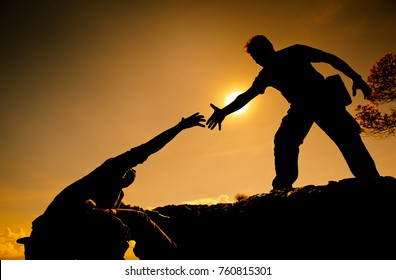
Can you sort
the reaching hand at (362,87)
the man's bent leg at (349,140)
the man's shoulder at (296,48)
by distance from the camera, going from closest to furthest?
1. the man's bent leg at (349,140)
2. the reaching hand at (362,87)
3. the man's shoulder at (296,48)

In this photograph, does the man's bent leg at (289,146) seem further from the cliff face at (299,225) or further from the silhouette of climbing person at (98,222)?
the silhouette of climbing person at (98,222)

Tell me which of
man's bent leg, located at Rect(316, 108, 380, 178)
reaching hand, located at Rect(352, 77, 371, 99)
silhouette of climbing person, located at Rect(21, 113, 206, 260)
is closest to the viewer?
silhouette of climbing person, located at Rect(21, 113, 206, 260)

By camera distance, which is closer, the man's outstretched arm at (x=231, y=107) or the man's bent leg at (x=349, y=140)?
the man's bent leg at (x=349, y=140)

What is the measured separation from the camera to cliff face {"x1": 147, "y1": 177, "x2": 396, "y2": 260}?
107 inches

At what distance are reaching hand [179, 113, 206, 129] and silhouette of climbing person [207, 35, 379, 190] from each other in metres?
0.35

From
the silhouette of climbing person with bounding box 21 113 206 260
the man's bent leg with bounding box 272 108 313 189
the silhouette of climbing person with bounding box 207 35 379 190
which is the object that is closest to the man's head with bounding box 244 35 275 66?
the silhouette of climbing person with bounding box 207 35 379 190

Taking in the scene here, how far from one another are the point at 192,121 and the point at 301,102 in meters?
1.58

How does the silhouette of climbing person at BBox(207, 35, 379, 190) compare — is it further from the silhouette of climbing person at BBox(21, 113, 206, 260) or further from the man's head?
the silhouette of climbing person at BBox(21, 113, 206, 260)

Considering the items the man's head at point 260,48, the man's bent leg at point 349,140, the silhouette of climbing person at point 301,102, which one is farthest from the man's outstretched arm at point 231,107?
the man's bent leg at point 349,140

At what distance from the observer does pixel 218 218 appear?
382 centimetres

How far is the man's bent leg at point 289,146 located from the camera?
13.1 ft

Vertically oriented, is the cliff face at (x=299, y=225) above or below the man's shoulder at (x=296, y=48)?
below

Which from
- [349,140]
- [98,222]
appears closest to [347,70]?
Answer: [349,140]

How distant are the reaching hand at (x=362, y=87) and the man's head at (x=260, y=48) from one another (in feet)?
4.13
